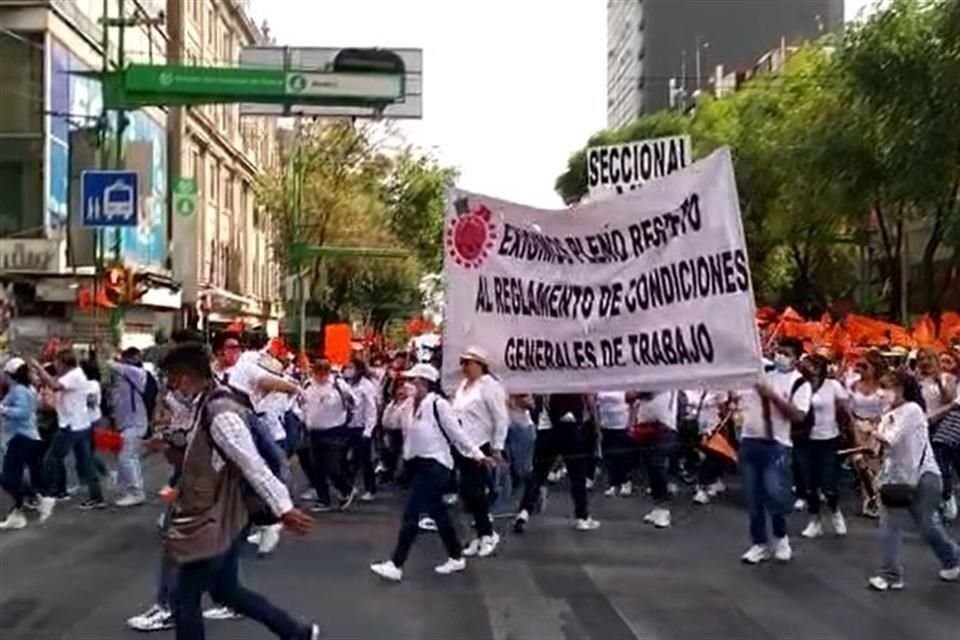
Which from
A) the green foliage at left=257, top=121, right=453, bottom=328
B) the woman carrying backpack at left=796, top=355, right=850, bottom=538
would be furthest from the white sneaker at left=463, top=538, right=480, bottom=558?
the green foliage at left=257, top=121, right=453, bottom=328

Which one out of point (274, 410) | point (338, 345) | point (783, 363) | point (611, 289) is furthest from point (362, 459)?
point (611, 289)

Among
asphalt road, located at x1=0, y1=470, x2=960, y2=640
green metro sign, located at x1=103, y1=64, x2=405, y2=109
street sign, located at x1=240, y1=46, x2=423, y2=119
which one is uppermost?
street sign, located at x1=240, y1=46, x2=423, y2=119

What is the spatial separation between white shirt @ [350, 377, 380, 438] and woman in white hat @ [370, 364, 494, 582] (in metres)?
5.77

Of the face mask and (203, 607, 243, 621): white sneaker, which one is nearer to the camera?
(203, 607, 243, 621): white sneaker

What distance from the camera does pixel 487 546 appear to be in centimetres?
1457

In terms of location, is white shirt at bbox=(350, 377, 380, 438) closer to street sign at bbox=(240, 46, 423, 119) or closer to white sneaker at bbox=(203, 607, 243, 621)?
white sneaker at bbox=(203, 607, 243, 621)

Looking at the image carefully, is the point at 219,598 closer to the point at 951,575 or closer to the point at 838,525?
the point at 951,575

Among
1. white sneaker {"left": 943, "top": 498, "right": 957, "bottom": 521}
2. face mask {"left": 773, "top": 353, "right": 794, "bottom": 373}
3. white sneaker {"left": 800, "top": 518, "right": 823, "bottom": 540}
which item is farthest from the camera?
white sneaker {"left": 943, "top": 498, "right": 957, "bottom": 521}

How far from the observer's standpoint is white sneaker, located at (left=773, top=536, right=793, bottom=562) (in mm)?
14117

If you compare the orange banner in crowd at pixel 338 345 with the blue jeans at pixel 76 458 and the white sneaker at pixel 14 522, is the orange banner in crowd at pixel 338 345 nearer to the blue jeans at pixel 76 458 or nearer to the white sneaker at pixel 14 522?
the blue jeans at pixel 76 458

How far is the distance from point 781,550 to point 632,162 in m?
3.32

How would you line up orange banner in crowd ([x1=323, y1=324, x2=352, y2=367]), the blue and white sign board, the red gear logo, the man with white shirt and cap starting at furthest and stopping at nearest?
1. the blue and white sign board
2. orange banner in crowd ([x1=323, y1=324, x2=352, y2=367])
3. the man with white shirt and cap
4. the red gear logo

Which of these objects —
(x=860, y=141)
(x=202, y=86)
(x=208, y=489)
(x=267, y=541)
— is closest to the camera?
(x=208, y=489)

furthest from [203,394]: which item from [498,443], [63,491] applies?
[63,491]
